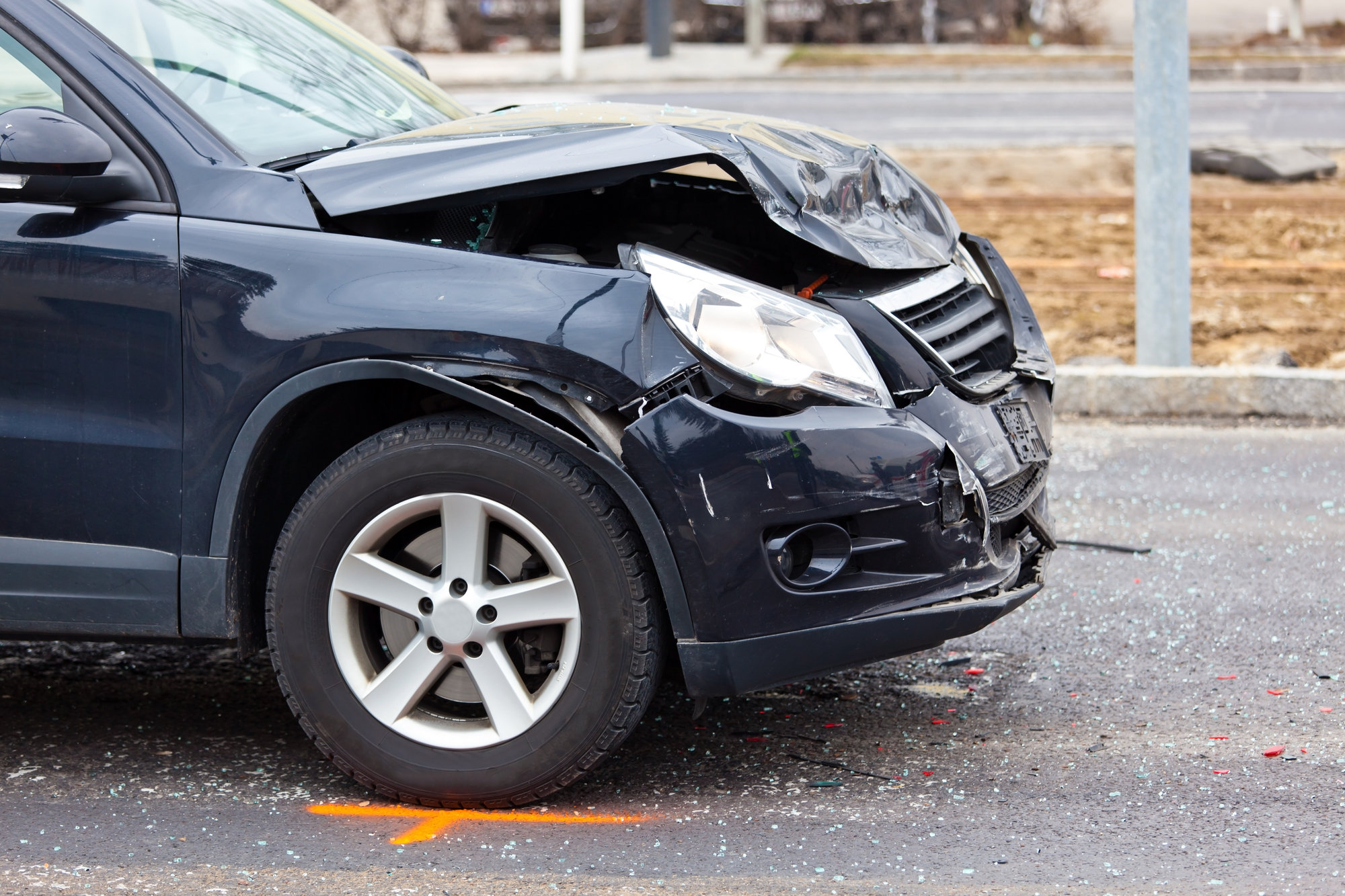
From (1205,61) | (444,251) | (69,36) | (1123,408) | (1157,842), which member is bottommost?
(1157,842)

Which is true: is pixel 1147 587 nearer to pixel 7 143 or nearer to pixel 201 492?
pixel 201 492

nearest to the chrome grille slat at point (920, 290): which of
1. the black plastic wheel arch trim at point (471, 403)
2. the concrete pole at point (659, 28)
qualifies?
the black plastic wheel arch trim at point (471, 403)

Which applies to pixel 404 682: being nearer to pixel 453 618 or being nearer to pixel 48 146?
pixel 453 618

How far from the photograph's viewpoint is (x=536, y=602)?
2.82 metres

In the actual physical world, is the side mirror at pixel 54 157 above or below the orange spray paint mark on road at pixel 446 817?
above

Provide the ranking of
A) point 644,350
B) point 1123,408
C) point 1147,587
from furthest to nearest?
1. point 1123,408
2. point 1147,587
3. point 644,350

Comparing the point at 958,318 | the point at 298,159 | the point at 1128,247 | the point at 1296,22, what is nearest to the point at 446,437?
the point at 298,159

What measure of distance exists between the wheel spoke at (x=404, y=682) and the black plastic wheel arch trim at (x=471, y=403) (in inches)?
17.2

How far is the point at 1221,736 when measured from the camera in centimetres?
333

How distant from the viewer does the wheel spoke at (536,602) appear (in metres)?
2.81

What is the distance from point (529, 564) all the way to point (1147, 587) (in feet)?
7.75

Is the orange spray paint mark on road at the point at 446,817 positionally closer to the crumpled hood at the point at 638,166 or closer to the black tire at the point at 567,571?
the black tire at the point at 567,571

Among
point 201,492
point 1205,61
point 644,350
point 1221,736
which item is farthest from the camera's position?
point 1205,61

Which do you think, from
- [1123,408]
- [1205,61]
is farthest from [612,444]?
[1205,61]
